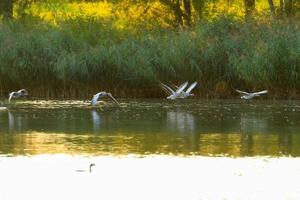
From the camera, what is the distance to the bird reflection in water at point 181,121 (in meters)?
21.4

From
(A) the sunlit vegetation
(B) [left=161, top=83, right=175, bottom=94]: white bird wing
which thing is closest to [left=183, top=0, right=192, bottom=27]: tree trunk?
(A) the sunlit vegetation

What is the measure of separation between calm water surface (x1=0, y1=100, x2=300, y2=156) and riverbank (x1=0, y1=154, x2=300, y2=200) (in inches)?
35.5

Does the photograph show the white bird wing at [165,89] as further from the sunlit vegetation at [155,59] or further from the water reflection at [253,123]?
the water reflection at [253,123]

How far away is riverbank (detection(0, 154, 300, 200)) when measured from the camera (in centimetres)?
1302

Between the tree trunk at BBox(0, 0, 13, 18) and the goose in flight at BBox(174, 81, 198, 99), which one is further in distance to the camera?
the tree trunk at BBox(0, 0, 13, 18)

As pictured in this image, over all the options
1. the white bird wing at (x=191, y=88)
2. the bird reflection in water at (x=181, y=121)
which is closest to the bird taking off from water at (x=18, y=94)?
the white bird wing at (x=191, y=88)

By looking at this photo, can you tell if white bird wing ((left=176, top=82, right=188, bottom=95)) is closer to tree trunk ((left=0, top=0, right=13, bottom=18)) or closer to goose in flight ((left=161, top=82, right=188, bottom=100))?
goose in flight ((left=161, top=82, right=188, bottom=100))

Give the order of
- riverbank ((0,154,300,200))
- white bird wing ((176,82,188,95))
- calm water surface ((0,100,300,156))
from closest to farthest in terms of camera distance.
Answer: riverbank ((0,154,300,200)) < calm water surface ((0,100,300,156)) < white bird wing ((176,82,188,95))

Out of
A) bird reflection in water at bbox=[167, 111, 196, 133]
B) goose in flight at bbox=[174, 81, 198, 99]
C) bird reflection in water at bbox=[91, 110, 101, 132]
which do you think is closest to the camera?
bird reflection in water at bbox=[167, 111, 196, 133]

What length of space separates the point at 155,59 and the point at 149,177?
17008mm

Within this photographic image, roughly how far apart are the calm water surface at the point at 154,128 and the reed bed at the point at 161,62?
1001 millimetres

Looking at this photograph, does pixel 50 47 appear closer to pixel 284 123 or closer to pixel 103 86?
pixel 103 86

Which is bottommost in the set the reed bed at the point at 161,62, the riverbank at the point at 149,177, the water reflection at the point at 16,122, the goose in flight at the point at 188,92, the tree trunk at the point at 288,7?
the riverbank at the point at 149,177

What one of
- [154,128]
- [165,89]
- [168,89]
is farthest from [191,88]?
[154,128]
